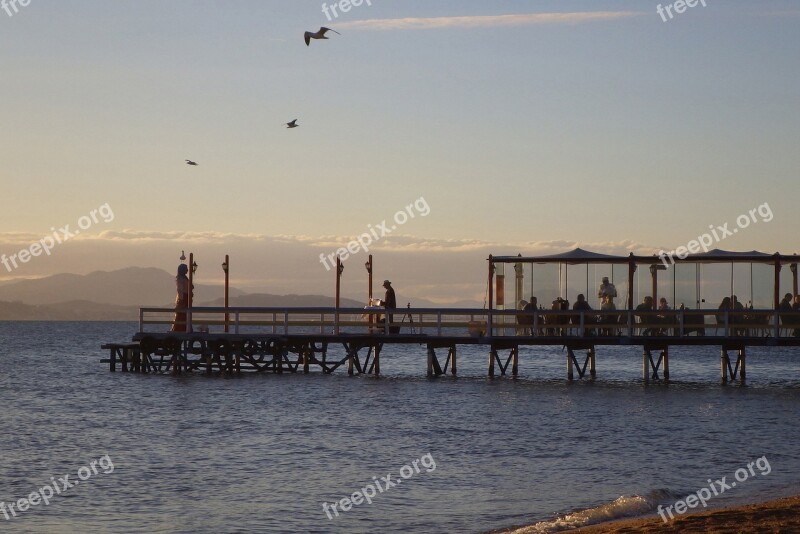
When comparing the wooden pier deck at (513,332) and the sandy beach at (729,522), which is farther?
the wooden pier deck at (513,332)

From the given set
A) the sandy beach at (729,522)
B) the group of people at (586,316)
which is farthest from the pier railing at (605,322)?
the sandy beach at (729,522)

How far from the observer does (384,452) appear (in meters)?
23.8

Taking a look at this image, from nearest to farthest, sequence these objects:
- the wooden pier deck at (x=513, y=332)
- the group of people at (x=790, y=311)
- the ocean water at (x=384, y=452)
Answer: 1. the ocean water at (x=384, y=452)
2. the group of people at (x=790, y=311)
3. the wooden pier deck at (x=513, y=332)

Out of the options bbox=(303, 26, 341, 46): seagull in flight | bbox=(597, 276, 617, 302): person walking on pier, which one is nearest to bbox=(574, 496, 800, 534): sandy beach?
bbox=(303, 26, 341, 46): seagull in flight

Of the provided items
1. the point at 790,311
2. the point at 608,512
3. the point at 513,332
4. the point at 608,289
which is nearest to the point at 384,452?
the point at 608,512

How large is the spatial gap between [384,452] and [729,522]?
1068 cm

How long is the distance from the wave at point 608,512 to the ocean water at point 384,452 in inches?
1.8

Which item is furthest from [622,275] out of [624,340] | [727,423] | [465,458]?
[465,458]

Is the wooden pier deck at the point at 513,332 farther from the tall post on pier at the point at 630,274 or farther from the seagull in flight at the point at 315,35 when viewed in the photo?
the seagull in flight at the point at 315,35

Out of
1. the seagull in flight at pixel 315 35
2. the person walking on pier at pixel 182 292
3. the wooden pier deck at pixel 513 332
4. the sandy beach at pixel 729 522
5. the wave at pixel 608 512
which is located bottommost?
the wave at pixel 608 512

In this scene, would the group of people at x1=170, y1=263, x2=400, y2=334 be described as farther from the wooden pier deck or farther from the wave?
the wave

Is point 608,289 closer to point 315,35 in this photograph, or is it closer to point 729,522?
point 315,35

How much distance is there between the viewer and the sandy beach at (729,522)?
13.5 meters

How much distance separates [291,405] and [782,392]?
16968 millimetres
